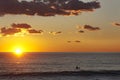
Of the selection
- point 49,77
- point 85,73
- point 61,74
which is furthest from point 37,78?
point 85,73

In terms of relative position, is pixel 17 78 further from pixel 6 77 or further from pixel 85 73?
pixel 85 73

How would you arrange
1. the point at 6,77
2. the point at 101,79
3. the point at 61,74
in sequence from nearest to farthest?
the point at 101,79 → the point at 6,77 → the point at 61,74

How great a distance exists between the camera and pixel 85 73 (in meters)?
86.0

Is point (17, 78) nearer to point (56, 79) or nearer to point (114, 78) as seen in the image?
point (56, 79)

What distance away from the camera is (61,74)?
8350cm

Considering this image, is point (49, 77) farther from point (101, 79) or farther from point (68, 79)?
point (101, 79)

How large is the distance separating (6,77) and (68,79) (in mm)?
13463

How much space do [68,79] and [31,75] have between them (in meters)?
10.8

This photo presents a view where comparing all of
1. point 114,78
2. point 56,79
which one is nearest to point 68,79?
point 56,79

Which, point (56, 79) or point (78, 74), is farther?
point (78, 74)

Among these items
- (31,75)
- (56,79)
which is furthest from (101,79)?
(31,75)

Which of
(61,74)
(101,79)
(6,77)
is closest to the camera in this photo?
(101,79)

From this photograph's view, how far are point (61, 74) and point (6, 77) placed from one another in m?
13.2

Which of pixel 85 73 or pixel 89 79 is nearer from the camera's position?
pixel 89 79
